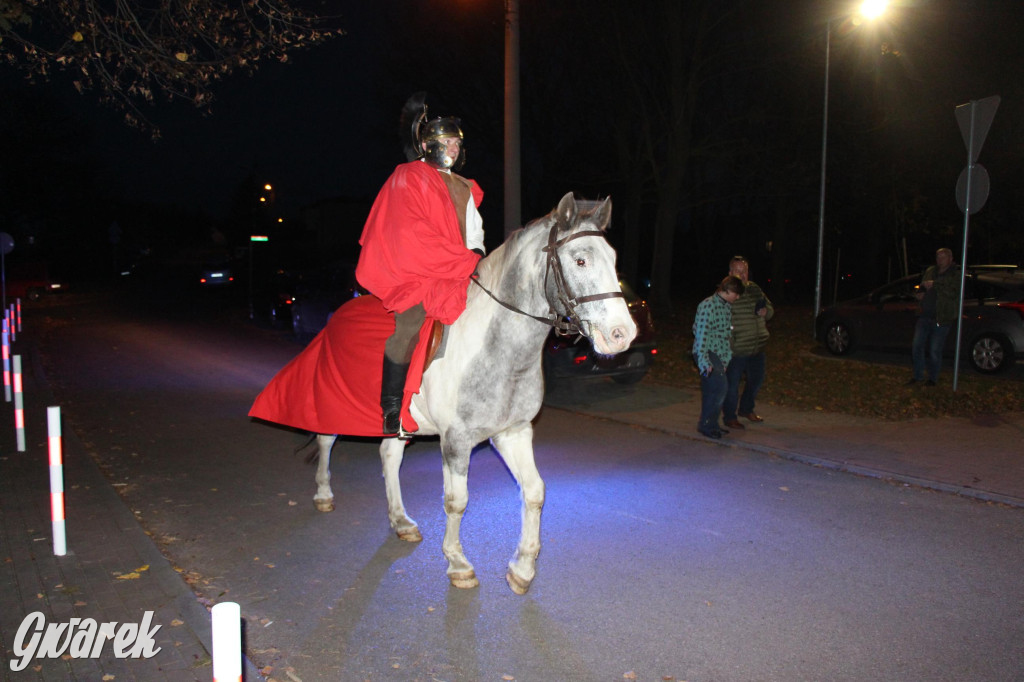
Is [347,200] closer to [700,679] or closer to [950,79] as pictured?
[950,79]

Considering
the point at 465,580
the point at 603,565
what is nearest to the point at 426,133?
the point at 465,580

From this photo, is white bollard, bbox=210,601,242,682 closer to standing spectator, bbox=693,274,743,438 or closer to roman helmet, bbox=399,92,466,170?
roman helmet, bbox=399,92,466,170

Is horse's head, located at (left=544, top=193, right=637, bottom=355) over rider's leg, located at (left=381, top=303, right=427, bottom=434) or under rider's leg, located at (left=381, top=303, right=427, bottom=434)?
over

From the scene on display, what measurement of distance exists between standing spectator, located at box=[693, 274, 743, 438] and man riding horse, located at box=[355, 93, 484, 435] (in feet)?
14.5

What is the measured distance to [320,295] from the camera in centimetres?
1775

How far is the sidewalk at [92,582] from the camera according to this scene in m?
3.90

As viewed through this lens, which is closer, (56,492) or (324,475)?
(56,492)

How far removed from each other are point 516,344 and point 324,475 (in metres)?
2.76

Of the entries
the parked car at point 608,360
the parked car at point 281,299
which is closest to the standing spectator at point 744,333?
the parked car at point 608,360

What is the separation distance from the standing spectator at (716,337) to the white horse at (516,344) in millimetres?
4394

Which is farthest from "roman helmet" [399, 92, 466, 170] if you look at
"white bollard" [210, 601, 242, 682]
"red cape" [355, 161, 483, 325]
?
"white bollard" [210, 601, 242, 682]

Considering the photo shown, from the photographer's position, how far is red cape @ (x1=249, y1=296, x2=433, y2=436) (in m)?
5.28

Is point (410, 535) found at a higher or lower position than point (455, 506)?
lower

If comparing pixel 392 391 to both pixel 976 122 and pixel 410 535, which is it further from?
pixel 976 122
